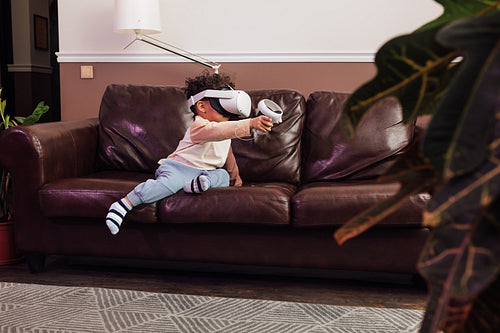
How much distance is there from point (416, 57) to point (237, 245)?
2.11 metres

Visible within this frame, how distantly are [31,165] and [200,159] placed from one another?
2.72 ft

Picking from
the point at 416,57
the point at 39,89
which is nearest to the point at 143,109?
the point at 416,57

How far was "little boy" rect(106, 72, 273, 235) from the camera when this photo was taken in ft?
7.77

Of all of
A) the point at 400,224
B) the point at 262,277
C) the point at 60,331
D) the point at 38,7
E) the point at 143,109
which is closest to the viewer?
the point at 60,331

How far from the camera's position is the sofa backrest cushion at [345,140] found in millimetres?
2863

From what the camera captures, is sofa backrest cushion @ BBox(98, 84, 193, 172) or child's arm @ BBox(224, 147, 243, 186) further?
sofa backrest cushion @ BBox(98, 84, 193, 172)

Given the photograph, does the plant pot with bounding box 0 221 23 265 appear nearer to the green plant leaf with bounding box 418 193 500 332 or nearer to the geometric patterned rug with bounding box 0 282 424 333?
the geometric patterned rug with bounding box 0 282 424 333

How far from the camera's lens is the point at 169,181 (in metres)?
2.51

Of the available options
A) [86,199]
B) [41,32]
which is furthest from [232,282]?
[41,32]

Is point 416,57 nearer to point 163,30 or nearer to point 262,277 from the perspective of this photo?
point 262,277

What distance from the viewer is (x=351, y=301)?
A: 7.59ft

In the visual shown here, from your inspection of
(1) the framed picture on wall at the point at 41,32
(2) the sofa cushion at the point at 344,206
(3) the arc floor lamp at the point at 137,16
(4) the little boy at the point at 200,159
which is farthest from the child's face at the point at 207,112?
(1) the framed picture on wall at the point at 41,32

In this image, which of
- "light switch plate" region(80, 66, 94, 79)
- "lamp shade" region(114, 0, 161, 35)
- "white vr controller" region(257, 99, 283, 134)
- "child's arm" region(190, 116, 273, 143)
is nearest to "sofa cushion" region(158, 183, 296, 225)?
"child's arm" region(190, 116, 273, 143)

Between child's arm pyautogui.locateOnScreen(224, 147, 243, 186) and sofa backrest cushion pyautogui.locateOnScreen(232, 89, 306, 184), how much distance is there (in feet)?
0.32
